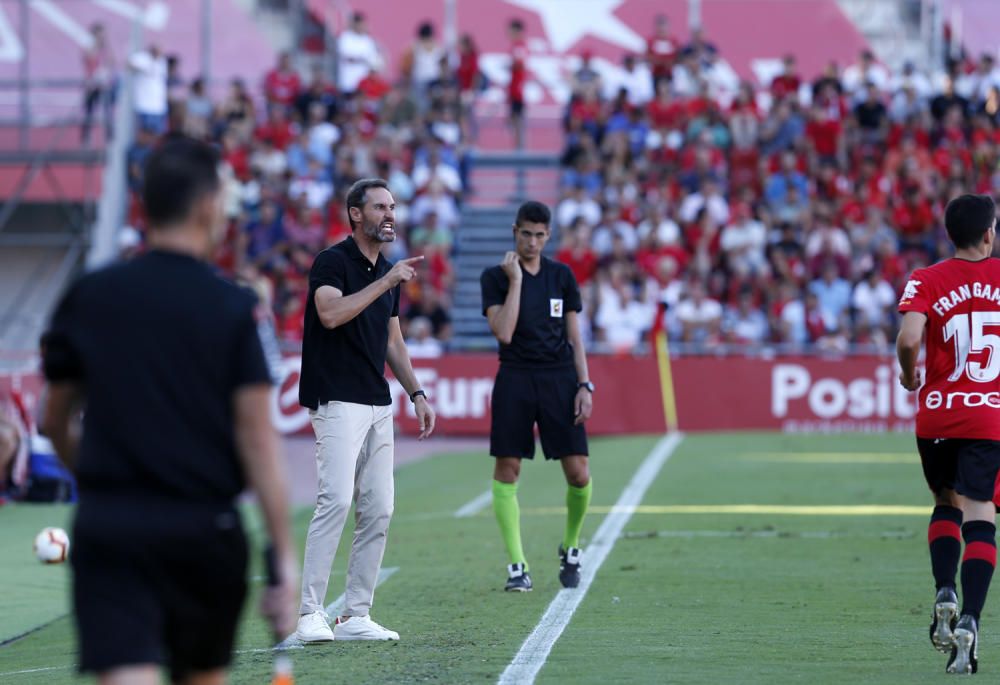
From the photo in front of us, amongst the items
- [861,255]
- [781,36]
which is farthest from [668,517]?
[781,36]

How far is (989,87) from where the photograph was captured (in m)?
29.6

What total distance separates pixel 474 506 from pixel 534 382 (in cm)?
555

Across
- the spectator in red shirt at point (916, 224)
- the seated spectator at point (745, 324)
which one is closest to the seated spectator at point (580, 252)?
the seated spectator at point (745, 324)

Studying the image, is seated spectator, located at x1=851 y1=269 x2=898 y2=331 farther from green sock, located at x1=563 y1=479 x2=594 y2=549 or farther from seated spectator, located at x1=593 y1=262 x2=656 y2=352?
green sock, located at x1=563 y1=479 x2=594 y2=549

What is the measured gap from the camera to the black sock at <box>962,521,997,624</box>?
23.7 feet

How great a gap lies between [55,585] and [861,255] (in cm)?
1753

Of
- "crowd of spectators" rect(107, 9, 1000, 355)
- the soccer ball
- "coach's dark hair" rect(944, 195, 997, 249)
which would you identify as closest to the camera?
"coach's dark hair" rect(944, 195, 997, 249)

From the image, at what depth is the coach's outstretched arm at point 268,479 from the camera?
434cm

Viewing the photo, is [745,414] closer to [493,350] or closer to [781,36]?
[493,350]

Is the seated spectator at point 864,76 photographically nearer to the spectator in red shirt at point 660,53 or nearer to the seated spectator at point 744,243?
the spectator in red shirt at point 660,53

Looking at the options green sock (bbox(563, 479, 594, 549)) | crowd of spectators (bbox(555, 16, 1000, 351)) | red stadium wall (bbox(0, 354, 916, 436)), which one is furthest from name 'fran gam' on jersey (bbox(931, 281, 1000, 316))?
crowd of spectators (bbox(555, 16, 1000, 351))

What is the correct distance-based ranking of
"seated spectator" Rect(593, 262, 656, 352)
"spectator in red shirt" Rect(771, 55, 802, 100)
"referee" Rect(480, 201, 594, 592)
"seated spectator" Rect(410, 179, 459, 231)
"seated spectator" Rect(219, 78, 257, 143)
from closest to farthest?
"referee" Rect(480, 201, 594, 592)
"seated spectator" Rect(593, 262, 656, 352)
"seated spectator" Rect(410, 179, 459, 231)
"seated spectator" Rect(219, 78, 257, 143)
"spectator in red shirt" Rect(771, 55, 802, 100)

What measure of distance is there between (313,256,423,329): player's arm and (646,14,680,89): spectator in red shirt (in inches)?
885

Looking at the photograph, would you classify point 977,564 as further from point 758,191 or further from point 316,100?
point 316,100
